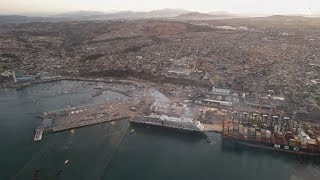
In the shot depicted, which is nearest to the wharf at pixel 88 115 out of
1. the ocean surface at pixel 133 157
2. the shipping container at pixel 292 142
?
the ocean surface at pixel 133 157

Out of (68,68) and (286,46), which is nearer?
(68,68)

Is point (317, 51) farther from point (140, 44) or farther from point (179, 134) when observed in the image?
point (179, 134)

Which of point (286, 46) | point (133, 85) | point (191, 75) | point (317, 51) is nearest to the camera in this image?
point (133, 85)

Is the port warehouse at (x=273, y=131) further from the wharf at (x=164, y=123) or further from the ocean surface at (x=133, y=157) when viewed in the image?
the wharf at (x=164, y=123)

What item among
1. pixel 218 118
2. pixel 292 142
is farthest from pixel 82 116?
pixel 292 142

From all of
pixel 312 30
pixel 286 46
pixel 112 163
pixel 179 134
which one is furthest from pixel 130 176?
pixel 312 30

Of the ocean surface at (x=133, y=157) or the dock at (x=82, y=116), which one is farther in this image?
the dock at (x=82, y=116)

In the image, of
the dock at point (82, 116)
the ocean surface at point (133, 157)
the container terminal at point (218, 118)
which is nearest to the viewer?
the ocean surface at point (133, 157)

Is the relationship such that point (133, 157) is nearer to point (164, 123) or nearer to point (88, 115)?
point (164, 123)
